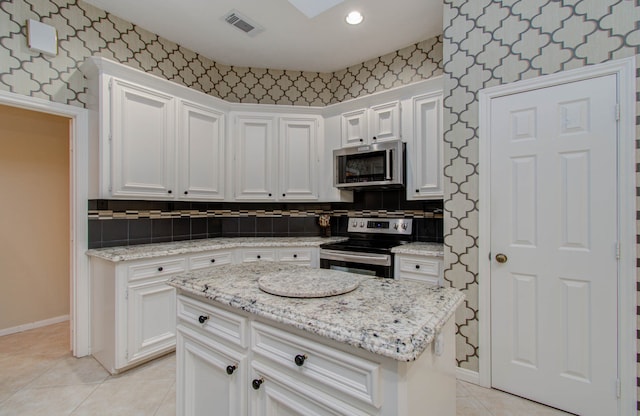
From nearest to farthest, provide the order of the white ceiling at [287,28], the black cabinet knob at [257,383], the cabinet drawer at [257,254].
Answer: the black cabinet knob at [257,383], the white ceiling at [287,28], the cabinet drawer at [257,254]

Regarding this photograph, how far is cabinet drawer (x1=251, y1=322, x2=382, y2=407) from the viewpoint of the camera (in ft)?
2.58

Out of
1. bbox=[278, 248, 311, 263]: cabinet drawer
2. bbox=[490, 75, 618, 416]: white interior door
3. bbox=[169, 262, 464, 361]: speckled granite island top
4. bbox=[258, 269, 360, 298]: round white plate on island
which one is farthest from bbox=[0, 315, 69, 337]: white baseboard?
bbox=[490, 75, 618, 416]: white interior door

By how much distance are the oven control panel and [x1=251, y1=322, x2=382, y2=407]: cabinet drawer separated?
2.30m

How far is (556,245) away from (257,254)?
7.85ft

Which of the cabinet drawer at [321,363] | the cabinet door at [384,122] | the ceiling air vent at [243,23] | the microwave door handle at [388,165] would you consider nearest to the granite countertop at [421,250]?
the microwave door handle at [388,165]

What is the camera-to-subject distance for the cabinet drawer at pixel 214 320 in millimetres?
1105

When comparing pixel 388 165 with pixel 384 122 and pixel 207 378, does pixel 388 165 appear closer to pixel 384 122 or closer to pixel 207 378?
pixel 384 122

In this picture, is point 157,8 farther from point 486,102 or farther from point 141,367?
point 141,367

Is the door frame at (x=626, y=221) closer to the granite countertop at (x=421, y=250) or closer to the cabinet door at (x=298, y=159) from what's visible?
the granite countertop at (x=421, y=250)

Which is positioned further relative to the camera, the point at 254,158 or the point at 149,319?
the point at 254,158

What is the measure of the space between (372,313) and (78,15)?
3.22 m

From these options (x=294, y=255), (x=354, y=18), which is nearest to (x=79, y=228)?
(x=294, y=255)

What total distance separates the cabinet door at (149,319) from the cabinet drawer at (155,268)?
0.20 feet

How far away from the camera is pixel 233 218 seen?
3.60 metres
